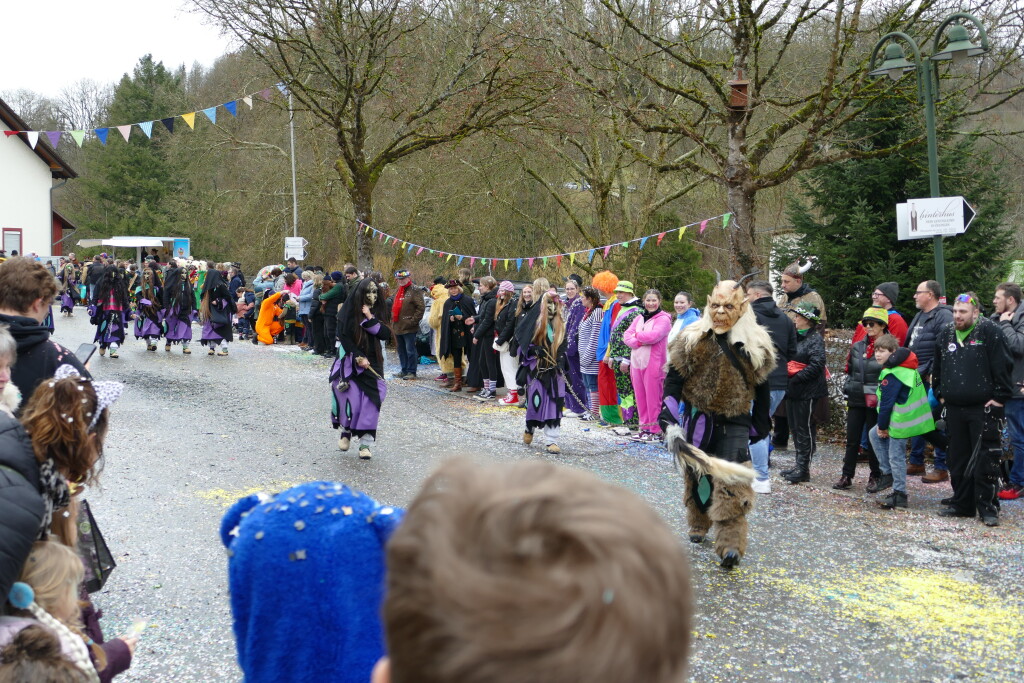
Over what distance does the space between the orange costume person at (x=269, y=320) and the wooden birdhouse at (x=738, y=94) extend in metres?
12.4

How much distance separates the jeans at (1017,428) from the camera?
8148mm

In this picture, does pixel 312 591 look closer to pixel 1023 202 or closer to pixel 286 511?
pixel 286 511

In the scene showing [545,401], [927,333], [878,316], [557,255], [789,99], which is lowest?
[545,401]

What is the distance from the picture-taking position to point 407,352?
1606 centimetres

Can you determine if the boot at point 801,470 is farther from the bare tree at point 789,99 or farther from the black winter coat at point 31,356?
the black winter coat at point 31,356

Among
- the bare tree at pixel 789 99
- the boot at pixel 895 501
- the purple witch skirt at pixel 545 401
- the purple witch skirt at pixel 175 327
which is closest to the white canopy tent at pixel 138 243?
the purple witch skirt at pixel 175 327

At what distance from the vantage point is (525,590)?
2.93 ft

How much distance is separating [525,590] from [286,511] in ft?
4.34

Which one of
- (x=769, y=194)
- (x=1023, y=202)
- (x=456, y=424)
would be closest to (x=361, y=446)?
(x=456, y=424)

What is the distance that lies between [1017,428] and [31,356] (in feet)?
25.8

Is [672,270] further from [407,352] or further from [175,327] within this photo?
[175,327]

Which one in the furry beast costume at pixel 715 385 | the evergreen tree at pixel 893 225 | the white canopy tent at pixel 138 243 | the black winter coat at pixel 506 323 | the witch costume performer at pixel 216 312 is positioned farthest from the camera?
the white canopy tent at pixel 138 243

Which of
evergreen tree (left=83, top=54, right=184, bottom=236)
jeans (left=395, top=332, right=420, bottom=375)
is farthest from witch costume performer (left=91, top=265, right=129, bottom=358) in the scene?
evergreen tree (left=83, top=54, right=184, bottom=236)

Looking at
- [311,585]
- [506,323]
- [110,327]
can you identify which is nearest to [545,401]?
[506,323]
